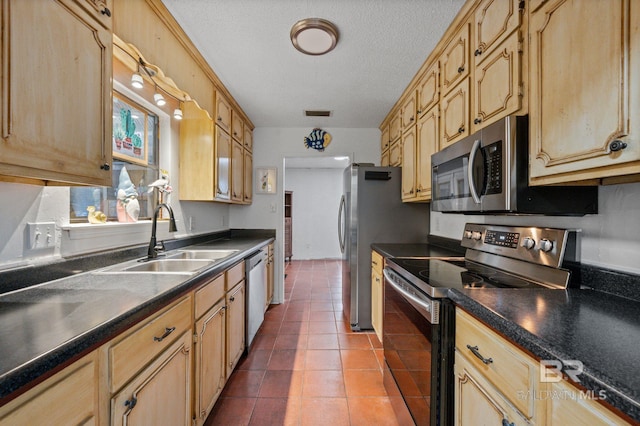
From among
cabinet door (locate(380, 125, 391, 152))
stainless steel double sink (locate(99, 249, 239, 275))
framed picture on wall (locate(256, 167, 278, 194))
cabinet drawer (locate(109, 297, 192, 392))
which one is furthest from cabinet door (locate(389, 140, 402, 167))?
cabinet drawer (locate(109, 297, 192, 392))

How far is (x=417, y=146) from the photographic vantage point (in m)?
2.38

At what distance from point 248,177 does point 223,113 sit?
3.38 ft

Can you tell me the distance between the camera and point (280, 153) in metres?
3.74

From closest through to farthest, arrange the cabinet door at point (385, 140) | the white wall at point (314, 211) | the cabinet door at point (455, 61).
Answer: the cabinet door at point (455, 61), the cabinet door at point (385, 140), the white wall at point (314, 211)

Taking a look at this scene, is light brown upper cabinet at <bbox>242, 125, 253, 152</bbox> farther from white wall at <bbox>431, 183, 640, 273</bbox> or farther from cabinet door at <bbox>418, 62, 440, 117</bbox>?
white wall at <bbox>431, 183, 640, 273</bbox>

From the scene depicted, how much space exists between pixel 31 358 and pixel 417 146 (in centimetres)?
246

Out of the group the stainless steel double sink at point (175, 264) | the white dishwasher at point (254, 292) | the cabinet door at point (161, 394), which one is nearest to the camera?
the cabinet door at point (161, 394)

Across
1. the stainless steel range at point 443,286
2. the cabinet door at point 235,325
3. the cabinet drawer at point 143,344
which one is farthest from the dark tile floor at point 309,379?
the cabinet drawer at point 143,344

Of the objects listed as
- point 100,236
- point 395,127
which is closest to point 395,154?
point 395,127

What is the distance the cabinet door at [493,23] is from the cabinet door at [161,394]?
199cm

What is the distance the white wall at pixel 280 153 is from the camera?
3711mm

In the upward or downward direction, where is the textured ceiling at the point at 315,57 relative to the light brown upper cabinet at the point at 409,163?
upward

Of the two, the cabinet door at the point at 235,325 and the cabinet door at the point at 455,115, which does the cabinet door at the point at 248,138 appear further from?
the cabinet door at the point at 455,115

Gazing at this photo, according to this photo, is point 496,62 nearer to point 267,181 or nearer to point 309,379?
point 309,379
